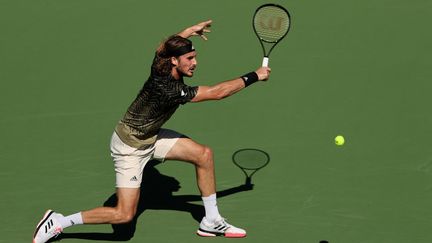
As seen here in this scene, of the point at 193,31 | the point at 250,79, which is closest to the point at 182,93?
the point at 250,79

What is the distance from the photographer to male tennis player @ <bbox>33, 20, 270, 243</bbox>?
7148mm

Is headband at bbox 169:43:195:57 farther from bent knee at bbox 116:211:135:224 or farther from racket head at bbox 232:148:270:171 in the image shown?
racket head at bbox 232:148:270:171

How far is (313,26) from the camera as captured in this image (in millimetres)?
10883

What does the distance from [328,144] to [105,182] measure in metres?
2.55

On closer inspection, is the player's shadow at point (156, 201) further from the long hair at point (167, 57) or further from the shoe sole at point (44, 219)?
the long hair at point (167, 57)

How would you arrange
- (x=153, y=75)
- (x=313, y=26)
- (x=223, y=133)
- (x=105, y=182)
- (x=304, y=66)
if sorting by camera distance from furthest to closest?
(x=313, y=26)
(x=304, y=66)
(x=223, y=133)
(x=105, y=182)
(x=153, y=75)

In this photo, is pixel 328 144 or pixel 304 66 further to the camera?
pixel 304 66

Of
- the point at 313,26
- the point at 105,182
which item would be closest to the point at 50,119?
the point at 105,182

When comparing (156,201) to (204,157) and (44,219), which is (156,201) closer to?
(204,157)

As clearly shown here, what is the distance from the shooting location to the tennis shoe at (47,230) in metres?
7.34

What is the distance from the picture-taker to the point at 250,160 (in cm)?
861

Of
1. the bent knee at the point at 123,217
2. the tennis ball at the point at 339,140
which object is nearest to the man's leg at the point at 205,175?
the bent knee at the point at 123,217

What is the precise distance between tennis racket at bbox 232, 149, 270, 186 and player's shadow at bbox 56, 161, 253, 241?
0.89ft

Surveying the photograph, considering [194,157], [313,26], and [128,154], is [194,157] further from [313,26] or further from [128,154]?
[313,26]
